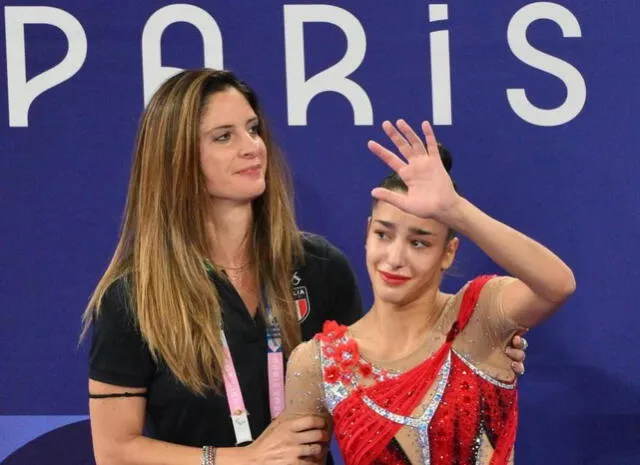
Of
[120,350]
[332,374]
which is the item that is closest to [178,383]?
[120,350]

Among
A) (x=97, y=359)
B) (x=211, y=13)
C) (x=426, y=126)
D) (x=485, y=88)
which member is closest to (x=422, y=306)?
(x=426, y=126)

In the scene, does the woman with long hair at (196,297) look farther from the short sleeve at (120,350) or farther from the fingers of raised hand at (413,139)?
the fingers of raised hand at (413,139)

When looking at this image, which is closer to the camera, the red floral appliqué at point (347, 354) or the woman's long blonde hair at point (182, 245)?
the red floral appliqué at point (347, 354)

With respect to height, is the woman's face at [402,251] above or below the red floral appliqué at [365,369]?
above

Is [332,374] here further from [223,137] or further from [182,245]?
[223,137]

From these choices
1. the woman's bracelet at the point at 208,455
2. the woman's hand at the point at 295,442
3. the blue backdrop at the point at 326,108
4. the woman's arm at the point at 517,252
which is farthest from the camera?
the blue backdrop at the point at 326,108

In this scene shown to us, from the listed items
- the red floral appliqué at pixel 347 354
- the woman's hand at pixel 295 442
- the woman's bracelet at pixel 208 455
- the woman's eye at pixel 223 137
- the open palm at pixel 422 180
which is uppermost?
the woman's eye at pixel 223 137

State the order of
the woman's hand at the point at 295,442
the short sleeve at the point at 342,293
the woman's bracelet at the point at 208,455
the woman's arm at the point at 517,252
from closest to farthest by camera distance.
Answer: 1. the woman's arm at the point at 517,252
2. the woman's hand at the point at 295,442
3. the woman's bracelet at the point at 208,455
4. the short sleeve at the point at 342,293

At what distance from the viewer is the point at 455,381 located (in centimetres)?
189

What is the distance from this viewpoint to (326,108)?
2623mm

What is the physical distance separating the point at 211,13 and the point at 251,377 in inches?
36.4

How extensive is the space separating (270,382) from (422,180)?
69 cm

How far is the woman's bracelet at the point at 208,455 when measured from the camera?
2.13m

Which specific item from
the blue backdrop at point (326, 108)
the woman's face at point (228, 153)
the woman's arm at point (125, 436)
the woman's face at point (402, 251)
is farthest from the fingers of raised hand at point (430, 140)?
the blue backdrop at point (326, 108)
